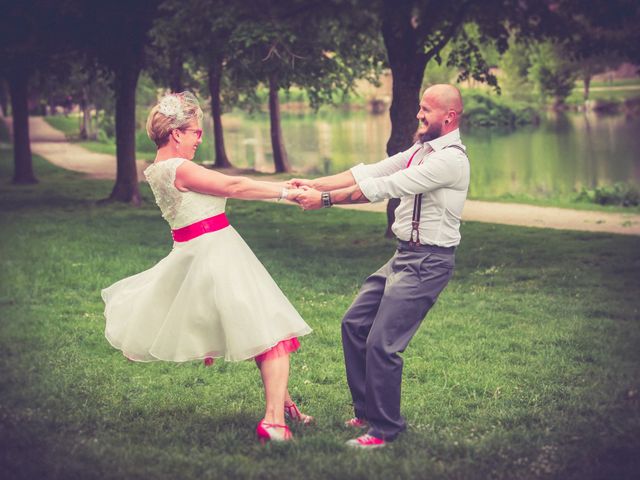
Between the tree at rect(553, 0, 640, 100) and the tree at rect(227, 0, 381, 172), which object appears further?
the tree at rect(227, 0, 381, 172)

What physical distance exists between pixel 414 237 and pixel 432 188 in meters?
0.33

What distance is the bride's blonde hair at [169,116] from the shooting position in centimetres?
562

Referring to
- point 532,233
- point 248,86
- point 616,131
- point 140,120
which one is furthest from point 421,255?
point 140,120

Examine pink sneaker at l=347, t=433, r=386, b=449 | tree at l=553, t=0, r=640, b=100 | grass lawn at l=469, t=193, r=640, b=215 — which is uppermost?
tree at l=553, t=0, r=640, b=100

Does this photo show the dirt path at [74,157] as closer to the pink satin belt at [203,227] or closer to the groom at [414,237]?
the pink satin belt at [203,227]

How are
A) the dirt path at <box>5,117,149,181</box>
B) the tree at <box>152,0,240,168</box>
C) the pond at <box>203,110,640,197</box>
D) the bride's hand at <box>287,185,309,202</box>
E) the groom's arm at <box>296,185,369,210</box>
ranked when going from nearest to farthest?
1. the groom's arm at <box>296,185,369,210</box>
2. the bride's hand at <box>287,185,309,202</box>
3. the tree at <box>152,0,240,168</box>
4. the pond at <box>203,110,640,197</box>
5. the dirt path at <box>5,117,149,181</box>

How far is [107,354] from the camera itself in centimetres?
812

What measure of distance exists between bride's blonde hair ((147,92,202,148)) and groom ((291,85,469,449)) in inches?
39.8

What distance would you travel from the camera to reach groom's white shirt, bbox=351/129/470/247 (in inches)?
212

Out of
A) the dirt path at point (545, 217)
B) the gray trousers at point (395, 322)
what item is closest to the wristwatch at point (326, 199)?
the gray trousers at point (395, 322)

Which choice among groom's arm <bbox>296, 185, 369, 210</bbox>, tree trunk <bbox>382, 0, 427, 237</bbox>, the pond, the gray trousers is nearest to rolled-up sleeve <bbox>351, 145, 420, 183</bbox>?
groom's arm <bbox>296, 185, 369, 210</bbox>

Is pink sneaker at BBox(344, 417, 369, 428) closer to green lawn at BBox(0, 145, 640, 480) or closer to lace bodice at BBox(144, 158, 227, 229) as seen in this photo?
green lawn at BBox(0, 145, 640, 480)

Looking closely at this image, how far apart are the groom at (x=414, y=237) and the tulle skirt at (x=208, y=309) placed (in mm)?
576

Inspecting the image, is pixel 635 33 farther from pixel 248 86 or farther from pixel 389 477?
pixel 248 86
